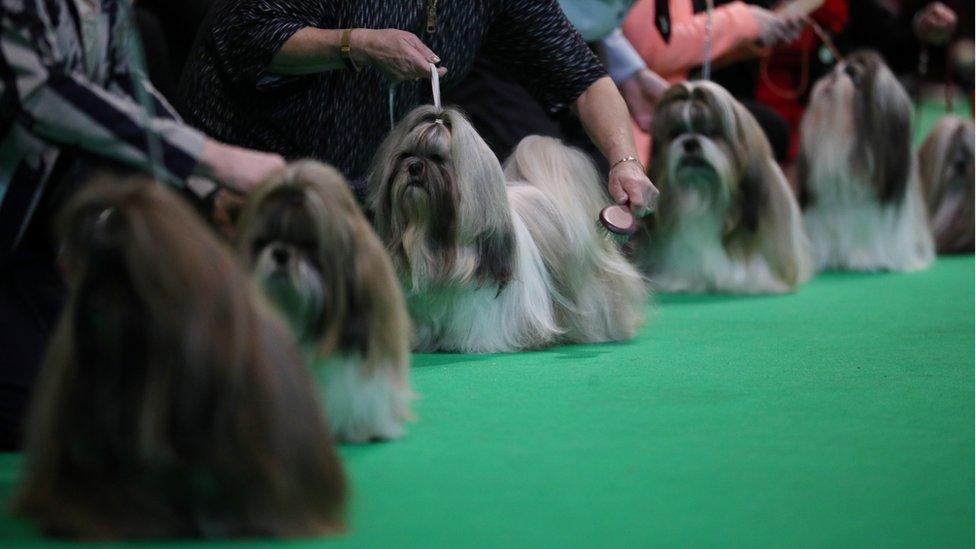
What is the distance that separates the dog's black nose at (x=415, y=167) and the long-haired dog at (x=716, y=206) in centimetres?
163

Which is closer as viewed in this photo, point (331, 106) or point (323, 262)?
point (323, 262)

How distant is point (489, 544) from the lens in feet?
7.00

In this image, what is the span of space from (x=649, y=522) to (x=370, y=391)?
61 cm

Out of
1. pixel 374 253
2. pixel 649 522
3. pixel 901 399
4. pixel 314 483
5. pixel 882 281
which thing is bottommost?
pixel 882 281

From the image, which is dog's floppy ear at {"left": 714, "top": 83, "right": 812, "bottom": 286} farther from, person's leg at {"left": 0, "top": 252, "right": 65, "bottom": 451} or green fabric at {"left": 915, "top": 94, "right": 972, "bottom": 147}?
green fabric at {"left": 915, "top": 94, "right": 972, "bottom": 147}

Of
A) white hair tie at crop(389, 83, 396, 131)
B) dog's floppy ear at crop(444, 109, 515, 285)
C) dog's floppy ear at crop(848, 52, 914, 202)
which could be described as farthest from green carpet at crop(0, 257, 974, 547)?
dog's floppy ear at crop(848, 52, 914, 202)

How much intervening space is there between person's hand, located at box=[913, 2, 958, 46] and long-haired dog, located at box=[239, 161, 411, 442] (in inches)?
188

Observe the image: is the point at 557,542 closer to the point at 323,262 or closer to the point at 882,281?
the point at 323,262

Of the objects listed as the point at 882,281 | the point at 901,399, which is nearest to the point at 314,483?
the point at 901,399

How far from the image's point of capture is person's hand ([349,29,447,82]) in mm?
3406

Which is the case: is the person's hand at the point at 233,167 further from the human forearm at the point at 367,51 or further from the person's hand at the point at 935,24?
the person's hand at the point at 935,24

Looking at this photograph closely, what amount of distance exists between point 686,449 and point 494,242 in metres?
1.04

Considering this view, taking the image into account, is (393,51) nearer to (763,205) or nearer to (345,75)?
(345,75)

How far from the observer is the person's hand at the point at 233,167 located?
2422 millimetres
